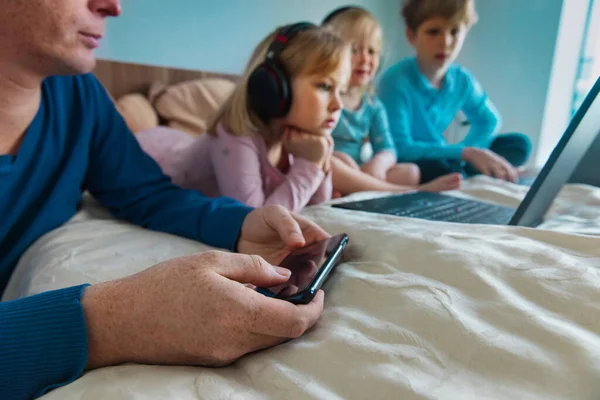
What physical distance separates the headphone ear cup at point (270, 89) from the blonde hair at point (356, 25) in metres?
0.66

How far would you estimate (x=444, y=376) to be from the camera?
0.31 meters

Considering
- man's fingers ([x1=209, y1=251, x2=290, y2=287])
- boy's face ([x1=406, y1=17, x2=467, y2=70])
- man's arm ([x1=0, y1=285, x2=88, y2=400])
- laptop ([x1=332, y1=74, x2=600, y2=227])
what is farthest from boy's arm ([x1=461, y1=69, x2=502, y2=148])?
man's arm ([x1=0, y1=285, x2=88, y2=400])

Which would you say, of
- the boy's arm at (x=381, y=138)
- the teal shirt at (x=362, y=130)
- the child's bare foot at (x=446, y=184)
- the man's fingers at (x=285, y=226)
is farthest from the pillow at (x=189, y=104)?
the man's fingers at (x=285, y=226)

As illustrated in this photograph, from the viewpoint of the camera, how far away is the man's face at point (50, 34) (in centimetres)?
55

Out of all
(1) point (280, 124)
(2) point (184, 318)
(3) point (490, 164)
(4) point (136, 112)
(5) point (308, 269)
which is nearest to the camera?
(2) point (184, 318)

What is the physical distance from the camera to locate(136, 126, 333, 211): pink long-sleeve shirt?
3.18 feet

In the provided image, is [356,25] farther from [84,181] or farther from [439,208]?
→ [84,181]

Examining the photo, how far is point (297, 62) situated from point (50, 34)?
0.52 metres

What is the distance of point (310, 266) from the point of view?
0.47m

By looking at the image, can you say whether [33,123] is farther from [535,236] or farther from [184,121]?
[184,121]

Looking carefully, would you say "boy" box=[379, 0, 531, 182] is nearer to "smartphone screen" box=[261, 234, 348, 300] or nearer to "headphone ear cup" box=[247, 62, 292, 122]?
"headphone ear cup" box=[247, 62, 292, 122]

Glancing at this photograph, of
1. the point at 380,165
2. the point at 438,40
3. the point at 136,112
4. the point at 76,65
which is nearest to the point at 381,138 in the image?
the point at 380,165

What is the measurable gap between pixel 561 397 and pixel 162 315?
289 mm

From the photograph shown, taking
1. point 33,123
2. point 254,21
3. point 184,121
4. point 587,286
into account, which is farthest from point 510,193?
point 254,21
